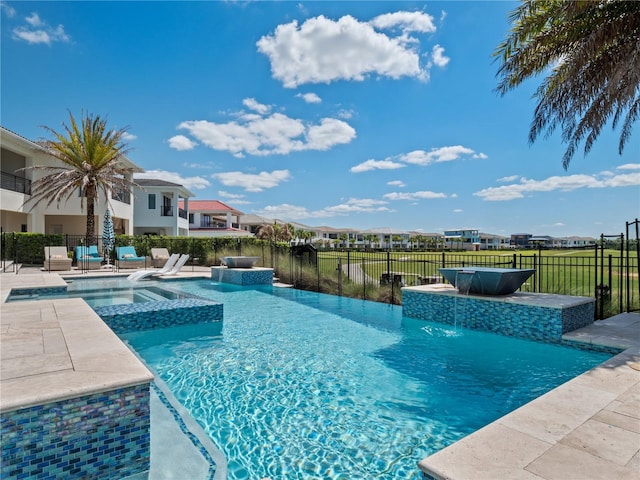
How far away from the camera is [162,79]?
49.1ft

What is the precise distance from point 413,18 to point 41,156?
74.3 ft

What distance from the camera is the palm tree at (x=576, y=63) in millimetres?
6824

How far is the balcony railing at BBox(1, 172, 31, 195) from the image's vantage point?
21.0 m

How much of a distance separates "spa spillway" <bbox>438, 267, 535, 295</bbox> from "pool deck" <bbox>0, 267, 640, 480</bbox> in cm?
305

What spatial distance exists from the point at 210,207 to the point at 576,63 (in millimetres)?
49768

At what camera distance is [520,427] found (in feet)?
9.46

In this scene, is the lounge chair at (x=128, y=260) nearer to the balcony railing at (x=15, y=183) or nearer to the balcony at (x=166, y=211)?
the balcony railing at (x=15, y=183)

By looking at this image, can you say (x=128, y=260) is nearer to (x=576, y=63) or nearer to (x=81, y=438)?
(x=81, y=438)

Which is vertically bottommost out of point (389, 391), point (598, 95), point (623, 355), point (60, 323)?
point (389, 391)

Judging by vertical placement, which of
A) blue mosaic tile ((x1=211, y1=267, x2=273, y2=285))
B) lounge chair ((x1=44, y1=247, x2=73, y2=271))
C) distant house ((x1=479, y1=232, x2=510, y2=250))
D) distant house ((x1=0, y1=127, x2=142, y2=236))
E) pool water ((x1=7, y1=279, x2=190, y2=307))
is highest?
distant house ((x1=0, y1=127, x2=142, y2=236))

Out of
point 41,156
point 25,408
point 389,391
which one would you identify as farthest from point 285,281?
point 41,156

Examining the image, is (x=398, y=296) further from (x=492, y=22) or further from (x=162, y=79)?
(x=162, y=79)

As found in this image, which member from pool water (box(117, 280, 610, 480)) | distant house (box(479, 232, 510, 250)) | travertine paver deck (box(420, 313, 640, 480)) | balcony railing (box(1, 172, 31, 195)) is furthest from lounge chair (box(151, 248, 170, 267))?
distant house (box(479, 232, 510, 250))

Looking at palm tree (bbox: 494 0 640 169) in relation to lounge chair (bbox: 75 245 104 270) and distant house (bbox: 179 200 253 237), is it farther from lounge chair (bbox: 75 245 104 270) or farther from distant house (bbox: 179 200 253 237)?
distant house (bbox: 179 200 253 237)
